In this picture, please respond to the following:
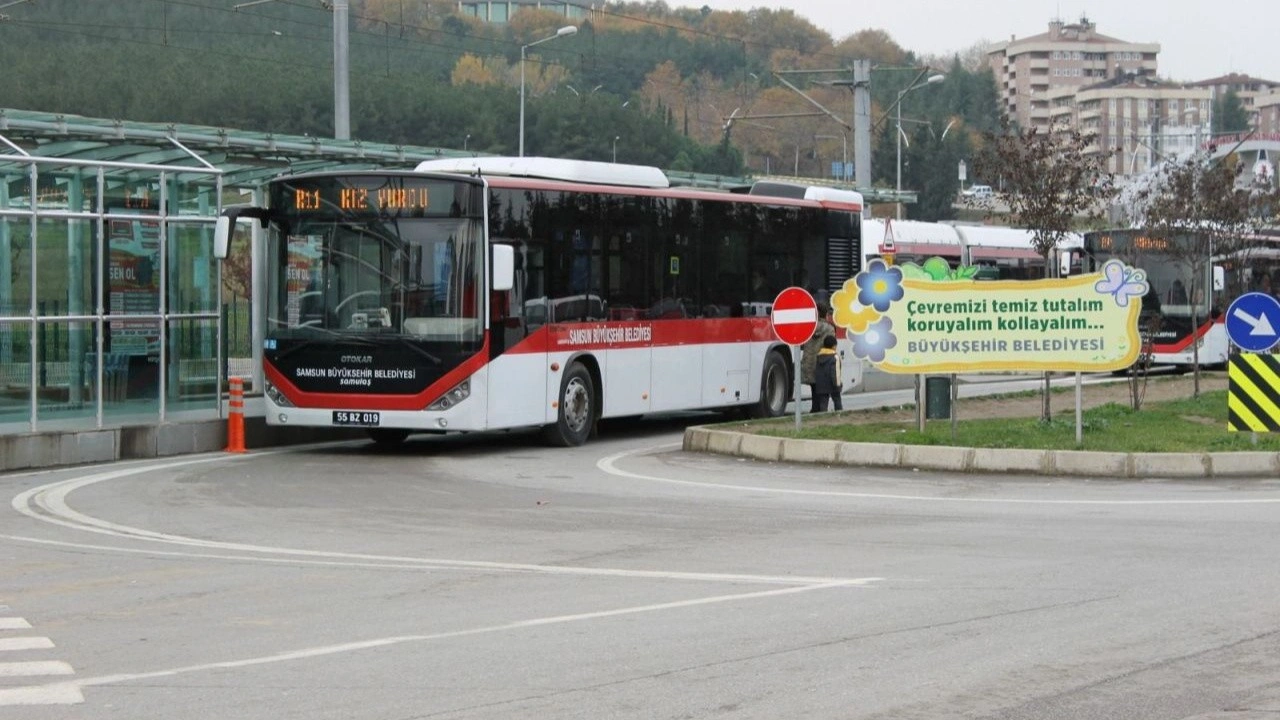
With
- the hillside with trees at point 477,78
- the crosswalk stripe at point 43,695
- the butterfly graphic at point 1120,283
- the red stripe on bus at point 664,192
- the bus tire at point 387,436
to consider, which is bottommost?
the crosswalk stripe at point 43,695

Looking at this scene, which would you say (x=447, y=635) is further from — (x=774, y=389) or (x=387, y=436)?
(x=774, y=389)

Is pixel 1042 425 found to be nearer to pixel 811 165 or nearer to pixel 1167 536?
pixel 1167 536

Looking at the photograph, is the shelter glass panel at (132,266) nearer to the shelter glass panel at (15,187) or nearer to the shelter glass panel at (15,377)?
the shelter glass panel at (15,187)

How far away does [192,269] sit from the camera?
74.9 ft

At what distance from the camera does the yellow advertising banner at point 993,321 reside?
66.5 feet

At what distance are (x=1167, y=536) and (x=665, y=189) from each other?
12130 millimetres

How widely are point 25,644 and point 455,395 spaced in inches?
461

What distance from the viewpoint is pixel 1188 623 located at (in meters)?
9.53

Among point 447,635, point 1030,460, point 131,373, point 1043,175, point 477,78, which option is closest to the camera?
point 447,635

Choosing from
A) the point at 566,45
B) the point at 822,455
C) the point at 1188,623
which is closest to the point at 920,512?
the point at 822,455

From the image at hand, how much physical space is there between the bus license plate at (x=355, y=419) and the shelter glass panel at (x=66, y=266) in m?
2.99

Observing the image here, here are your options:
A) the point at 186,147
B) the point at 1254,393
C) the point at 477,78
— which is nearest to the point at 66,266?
the point at 186,147

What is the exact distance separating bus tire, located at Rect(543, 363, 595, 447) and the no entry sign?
2.45m

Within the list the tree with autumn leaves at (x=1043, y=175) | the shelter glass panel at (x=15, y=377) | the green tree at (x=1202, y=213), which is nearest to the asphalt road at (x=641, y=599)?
the shelter glass panel at (x=15, y=377)
